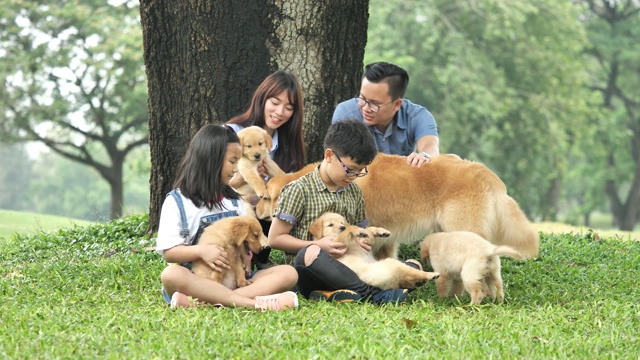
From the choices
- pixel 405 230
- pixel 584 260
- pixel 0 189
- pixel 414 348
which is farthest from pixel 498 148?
pixel 0 189

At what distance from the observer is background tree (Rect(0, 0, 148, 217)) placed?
2084cm

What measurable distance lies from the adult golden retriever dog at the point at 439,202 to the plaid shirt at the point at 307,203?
451 mm

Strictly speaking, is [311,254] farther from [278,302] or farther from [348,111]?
[348,111]

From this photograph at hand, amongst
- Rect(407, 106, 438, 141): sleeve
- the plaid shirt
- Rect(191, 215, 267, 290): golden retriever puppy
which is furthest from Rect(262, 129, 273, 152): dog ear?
Rect(407, 106, 438, 141): sleeve

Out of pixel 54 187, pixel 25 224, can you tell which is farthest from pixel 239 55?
pixel 54 187

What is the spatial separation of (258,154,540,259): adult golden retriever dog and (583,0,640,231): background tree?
24.7 meters

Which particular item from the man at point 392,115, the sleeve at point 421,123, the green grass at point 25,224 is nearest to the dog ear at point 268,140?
the man at point 392,115

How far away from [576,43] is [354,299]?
69.7 ft

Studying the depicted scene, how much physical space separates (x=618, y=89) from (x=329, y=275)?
29.1m

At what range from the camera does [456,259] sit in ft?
17.4

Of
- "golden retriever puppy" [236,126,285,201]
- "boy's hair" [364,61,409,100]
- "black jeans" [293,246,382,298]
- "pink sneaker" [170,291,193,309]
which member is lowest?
"pink sneaker" [170,291,193,309]

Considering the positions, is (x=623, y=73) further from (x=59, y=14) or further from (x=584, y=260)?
(x=584, y=260)

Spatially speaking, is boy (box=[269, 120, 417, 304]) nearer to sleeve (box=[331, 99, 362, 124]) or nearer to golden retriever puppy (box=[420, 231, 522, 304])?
golden retriever puppy (box=[420, 231, 522, 304])

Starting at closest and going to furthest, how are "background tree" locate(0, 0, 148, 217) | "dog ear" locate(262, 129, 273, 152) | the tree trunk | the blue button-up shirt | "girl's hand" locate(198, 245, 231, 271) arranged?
"girl's hand" locate(198, 245, 231, 271) < "dog ear" locate(262, 129, 273, 152) < the blue button-up shirt < the tree trunk < "background tree" locate(0, 0, 148, 217)
